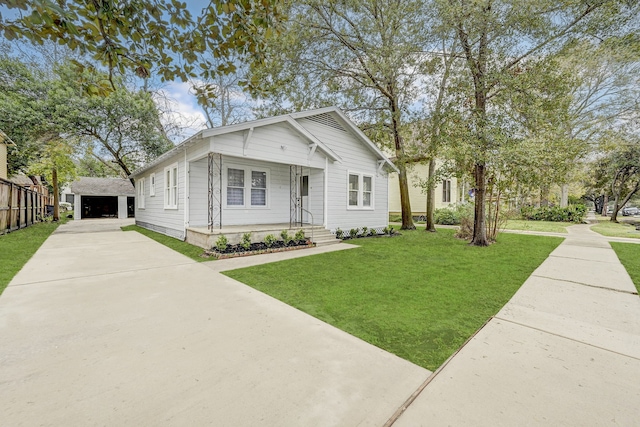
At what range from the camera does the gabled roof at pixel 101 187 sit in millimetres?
25234

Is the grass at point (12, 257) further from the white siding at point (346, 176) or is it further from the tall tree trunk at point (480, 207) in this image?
the tall tree trunk at point (480, 207)

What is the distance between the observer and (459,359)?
2.48 m

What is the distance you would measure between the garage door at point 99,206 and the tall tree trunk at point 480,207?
31.7 metres

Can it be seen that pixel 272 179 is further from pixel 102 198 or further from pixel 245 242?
pixel 102 198

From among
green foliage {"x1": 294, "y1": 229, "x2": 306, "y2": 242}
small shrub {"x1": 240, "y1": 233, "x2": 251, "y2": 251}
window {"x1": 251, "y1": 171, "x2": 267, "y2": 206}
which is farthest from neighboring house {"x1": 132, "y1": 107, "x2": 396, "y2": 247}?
green foliage {"x1": 294, "y1": 229, "x2": 306, "y2": 242}

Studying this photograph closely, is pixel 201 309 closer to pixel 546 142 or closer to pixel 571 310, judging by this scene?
pixel 571 310

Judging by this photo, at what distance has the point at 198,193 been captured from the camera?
31.8 ft

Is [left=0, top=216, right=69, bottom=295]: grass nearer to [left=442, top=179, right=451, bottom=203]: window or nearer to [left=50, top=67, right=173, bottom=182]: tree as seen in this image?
[left=50, top=67, right=173, bottom=182]: tree

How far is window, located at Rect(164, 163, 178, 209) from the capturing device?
33.7ft

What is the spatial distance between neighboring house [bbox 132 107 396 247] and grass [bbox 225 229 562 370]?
3431 mm

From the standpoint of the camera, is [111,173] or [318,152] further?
[111,173]

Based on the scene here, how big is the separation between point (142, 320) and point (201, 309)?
0.64 m

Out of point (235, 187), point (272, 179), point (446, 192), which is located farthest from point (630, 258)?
point (446, 192)

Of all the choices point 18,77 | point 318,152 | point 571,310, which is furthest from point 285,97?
point 18,77
